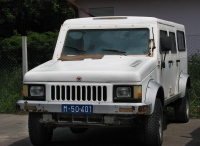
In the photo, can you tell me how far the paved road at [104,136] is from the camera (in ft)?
26.7

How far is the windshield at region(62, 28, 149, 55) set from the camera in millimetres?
8156

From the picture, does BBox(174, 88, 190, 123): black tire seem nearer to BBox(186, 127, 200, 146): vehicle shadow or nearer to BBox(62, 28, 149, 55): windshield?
BBox(186, 127, 200, 146): vehicle shadow

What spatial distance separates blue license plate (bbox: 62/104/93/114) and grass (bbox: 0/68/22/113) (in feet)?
17.2

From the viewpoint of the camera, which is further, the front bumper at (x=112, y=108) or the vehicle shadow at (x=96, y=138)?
the vehicle shadow at (x=96, y=138)

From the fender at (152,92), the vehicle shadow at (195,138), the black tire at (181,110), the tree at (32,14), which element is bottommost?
the vehicle shadow at (195,138)

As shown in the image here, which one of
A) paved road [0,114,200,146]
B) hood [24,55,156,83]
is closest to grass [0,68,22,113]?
paved road [0,114,200,146]

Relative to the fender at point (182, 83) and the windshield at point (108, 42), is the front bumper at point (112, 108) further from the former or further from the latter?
the fender at point (182, 83)

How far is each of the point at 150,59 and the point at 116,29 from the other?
1.00m

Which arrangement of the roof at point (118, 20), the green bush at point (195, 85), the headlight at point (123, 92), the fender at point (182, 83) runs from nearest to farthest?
the headlight at point (123, 92) → the roof at point (118, 20) → the fender at point (182, 83) → the green bush at point (195, 85)

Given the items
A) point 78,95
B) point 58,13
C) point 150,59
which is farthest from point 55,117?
point 58,13

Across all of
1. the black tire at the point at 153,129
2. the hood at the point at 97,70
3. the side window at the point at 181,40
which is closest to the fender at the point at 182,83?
the side window at the point at 181,40

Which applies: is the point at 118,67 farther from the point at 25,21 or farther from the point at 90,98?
the point at 25,21

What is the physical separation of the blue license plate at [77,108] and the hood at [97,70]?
370 millimetres

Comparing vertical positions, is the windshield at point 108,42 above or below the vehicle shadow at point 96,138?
above
